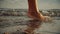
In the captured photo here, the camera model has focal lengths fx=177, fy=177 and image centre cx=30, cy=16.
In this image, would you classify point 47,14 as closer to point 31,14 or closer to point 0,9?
point 31,14

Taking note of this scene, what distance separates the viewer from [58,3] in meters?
1.52

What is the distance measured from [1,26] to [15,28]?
0.39ft

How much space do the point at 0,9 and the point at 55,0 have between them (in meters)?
0.48

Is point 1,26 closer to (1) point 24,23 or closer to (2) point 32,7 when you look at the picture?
(1) point 24,23

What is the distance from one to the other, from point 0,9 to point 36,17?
0.31m

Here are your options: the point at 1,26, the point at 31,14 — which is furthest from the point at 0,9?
the point at 31,14

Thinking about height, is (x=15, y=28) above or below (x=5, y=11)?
below

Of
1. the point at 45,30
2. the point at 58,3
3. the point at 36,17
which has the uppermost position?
the point at 58,3

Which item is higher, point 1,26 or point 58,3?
point 58,3

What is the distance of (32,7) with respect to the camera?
4.92ft

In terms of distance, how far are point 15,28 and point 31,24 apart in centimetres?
14

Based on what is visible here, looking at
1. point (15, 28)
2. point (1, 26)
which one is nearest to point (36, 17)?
point (15, 28)

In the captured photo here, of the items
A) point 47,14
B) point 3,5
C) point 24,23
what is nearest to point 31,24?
point 24,23

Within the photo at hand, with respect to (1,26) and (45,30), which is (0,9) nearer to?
(1,26)
